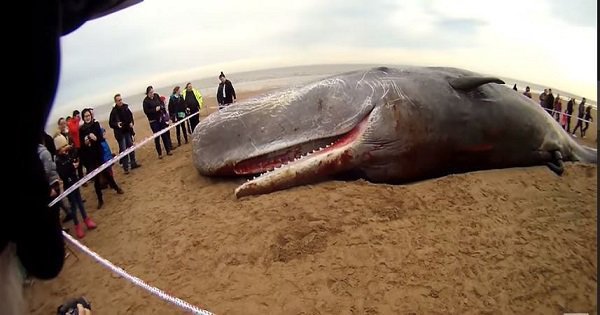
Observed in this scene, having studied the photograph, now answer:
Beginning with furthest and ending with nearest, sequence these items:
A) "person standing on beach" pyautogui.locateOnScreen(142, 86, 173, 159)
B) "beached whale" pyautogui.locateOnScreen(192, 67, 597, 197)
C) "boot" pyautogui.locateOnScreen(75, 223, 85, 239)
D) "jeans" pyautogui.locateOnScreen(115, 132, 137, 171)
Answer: "person standing on beach" pyautogui.locateOnScreen(142, 86, 173, 159)
"jeans" pyautogui.locateOnScreen(115, 132, 137, 171)
"boot" pyautogui.locateOnScreen(75, 223, 85, 239)
"beached whale" pyautogui.locateOnScreen(192, 67, 597, 197)

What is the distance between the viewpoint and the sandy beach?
13.6ft

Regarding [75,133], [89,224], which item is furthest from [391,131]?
[75,133]

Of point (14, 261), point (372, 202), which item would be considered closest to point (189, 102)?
point (372, 202)

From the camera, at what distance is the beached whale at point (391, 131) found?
554 centimetres

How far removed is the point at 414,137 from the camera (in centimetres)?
551

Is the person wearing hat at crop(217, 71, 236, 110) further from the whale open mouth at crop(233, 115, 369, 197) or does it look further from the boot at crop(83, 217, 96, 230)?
the whale open mouth at crop(233, 115, 369, 197)

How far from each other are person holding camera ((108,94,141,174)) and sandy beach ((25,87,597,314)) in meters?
2.32

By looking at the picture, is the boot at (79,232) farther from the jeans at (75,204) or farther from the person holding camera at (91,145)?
the person holding camera at (91,145)

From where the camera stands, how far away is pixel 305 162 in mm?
5574

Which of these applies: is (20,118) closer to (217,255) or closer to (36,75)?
(36,75)

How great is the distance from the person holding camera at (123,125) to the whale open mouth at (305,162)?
3.73 metres

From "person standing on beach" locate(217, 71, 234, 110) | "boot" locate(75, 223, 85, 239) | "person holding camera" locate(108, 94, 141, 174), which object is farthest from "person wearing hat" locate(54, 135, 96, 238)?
"person standing on beach" locate(217, 71, 234, 110)

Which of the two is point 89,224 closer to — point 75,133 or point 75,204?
point 75,204

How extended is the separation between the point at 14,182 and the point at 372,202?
4.61 m
